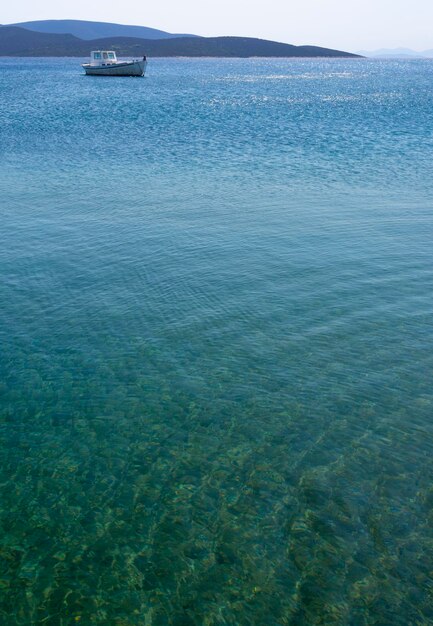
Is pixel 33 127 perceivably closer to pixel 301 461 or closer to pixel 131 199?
pixel 131 199

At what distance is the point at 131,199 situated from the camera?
30.9 metres

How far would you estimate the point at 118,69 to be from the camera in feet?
479

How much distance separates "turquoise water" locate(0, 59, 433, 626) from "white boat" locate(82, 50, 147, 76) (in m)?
128

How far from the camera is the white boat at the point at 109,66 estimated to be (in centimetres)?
14400

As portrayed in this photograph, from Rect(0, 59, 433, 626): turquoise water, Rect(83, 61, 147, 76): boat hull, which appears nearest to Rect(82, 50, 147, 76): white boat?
Rect(83, 61, 147, 76): boat hull

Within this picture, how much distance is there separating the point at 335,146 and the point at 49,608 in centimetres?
4560

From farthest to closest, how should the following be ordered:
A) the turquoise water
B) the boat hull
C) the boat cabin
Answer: the boat cabin → the boat hull → the turquoise water

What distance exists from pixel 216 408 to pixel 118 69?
152m

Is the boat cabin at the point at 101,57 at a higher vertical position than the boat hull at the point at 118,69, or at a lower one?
higher

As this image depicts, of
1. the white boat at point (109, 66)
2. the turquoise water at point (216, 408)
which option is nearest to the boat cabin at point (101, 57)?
the white boat at point (109, 66)

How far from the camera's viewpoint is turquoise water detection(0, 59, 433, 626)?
897 cm

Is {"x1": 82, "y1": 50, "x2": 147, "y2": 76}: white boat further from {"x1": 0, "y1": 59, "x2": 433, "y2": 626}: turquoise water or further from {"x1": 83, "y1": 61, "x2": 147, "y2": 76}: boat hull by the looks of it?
{"x1": 0, "y1": 59, "x2": 433, "y2": 626}: turquoise water

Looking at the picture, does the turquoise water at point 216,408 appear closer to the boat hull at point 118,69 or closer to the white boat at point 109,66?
the boat hull at point 118,69

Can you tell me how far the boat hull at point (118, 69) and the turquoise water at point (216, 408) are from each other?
418ft
